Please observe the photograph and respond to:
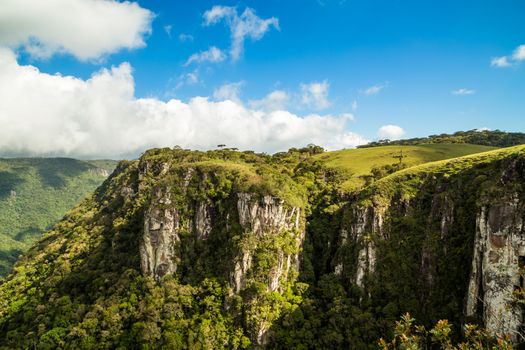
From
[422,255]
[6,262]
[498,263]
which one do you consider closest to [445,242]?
[422,255]

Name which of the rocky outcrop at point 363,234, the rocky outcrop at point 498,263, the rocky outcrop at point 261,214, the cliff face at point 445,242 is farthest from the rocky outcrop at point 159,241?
the rocky outcrop at point 498,263

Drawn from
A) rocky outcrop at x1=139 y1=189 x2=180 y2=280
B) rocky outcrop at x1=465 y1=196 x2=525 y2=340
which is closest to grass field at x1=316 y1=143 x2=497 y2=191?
rocky outcrop at x1=465 y1=196 x2=525 y2=340

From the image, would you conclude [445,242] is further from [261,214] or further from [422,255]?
[261,214]

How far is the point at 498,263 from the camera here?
4550cm

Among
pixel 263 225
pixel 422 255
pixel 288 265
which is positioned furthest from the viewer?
pixel 263 225

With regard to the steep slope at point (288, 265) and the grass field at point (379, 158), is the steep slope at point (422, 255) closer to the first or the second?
the steep slope at point (288, 265)

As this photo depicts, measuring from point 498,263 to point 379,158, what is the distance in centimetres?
5776

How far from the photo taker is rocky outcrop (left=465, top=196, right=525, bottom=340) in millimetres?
43625

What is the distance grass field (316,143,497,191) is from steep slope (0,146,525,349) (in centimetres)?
686

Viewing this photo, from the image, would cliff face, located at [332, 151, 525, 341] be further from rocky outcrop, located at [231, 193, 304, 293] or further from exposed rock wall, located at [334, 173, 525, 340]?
rocky outcrop, located at [231, 193, 304, 293]

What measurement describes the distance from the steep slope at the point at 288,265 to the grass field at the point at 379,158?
6.86 meters

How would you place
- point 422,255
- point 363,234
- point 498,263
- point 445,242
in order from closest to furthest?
1. point 498,263
2. point 445,242
3. point 422,255
4. point 363,234

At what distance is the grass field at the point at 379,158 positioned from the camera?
8850 centimetres

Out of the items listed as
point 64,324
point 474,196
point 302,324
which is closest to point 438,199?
point 474,196
